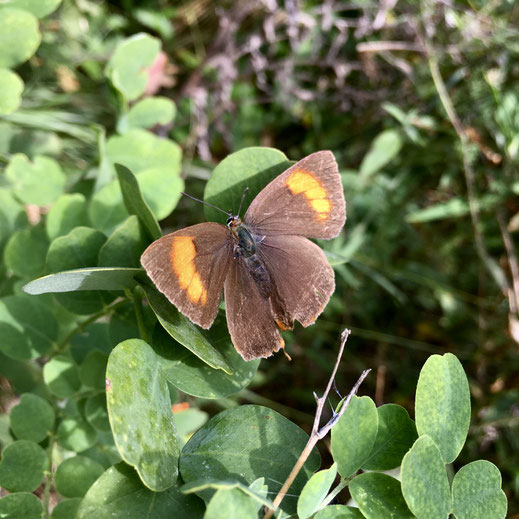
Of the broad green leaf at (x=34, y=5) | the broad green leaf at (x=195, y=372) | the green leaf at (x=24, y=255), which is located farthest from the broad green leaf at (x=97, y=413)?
the broad green leaf at (x=34, y=5)

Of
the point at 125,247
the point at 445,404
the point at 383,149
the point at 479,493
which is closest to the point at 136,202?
the point at 125,247

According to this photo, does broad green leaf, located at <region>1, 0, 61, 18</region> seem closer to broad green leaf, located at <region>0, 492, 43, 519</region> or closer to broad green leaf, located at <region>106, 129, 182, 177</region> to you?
broad green leaf, located at <region>106, 129, 182, 177</region>

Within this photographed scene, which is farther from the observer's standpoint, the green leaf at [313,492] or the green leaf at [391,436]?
the green leaf at [391,436]

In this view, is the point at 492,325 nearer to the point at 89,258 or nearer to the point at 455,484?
the point at 455,484

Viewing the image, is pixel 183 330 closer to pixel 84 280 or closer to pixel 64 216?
pixel 84 280

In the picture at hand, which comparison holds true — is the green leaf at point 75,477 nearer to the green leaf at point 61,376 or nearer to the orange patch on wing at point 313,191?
the green leaf at point 61,376

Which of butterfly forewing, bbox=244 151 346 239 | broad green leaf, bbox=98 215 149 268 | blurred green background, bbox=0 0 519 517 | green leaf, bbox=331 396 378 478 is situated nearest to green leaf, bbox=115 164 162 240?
broad green leaf, bbox=98 215 149 268
